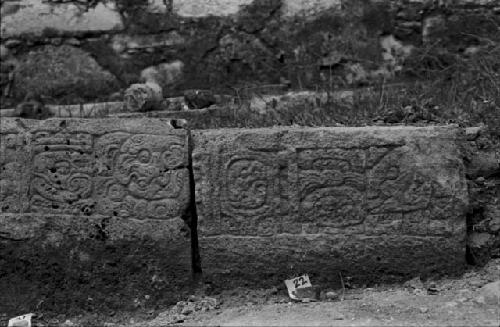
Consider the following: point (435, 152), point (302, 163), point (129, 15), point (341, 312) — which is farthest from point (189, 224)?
point (129, 15)

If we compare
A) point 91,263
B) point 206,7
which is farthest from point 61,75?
point 91,263

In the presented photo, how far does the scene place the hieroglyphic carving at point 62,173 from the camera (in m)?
3.21

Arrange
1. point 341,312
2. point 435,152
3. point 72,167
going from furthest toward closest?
point 72,167 < point 435,152 < point 341,312

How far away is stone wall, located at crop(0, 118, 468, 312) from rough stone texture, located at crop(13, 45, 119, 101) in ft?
3.72

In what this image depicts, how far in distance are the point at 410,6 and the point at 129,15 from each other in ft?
5.65

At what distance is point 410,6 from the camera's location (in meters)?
4.26

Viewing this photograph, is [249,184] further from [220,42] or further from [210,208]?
[220,42]

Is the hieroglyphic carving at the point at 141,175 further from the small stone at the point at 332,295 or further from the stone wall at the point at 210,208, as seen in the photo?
the small stone at the point at 332,295

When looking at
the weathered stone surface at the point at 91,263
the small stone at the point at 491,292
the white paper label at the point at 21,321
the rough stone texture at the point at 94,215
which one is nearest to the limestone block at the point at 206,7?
the rough stone texture at the point at 94,215

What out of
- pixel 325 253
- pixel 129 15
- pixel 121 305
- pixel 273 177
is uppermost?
pixel 129 15

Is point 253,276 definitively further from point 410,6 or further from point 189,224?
point 410,6

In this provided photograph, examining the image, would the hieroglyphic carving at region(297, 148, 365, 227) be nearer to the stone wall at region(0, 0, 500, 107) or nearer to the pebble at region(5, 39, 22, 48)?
the stone wall at region(0, 0, 500, 107)

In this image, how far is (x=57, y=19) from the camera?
4.49m

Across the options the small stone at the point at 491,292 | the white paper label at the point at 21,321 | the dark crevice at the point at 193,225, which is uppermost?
the dark crevice at the point at 193,225
